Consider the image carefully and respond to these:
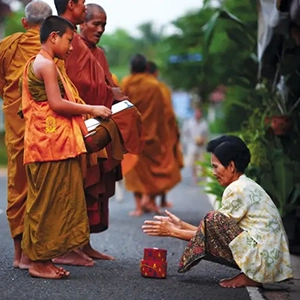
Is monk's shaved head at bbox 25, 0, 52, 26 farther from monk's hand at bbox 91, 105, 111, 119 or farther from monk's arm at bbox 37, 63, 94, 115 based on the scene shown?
monk's hand at bbox 91, 105, 111, 119

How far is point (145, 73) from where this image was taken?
42.5ft

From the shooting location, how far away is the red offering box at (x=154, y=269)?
6.99 meters

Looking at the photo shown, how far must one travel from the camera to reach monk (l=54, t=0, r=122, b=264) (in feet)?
24.7

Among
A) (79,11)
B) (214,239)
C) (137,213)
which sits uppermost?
(79,11)

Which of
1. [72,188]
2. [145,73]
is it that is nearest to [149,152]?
[145,73]

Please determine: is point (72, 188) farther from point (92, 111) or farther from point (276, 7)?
point (276, 7)

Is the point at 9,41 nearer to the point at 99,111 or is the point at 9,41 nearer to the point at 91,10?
the point at 91,10

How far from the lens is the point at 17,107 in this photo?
24.5 ft

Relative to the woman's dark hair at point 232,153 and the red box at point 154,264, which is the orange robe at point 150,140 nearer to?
the red box at point 154,264

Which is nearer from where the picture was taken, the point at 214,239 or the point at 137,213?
the point at 214,239

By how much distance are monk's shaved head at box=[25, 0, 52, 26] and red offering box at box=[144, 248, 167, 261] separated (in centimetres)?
185

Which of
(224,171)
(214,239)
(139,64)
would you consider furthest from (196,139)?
(214,239)

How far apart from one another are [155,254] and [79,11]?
1868 mm

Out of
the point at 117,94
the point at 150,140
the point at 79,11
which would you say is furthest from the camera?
the point at 150,140
